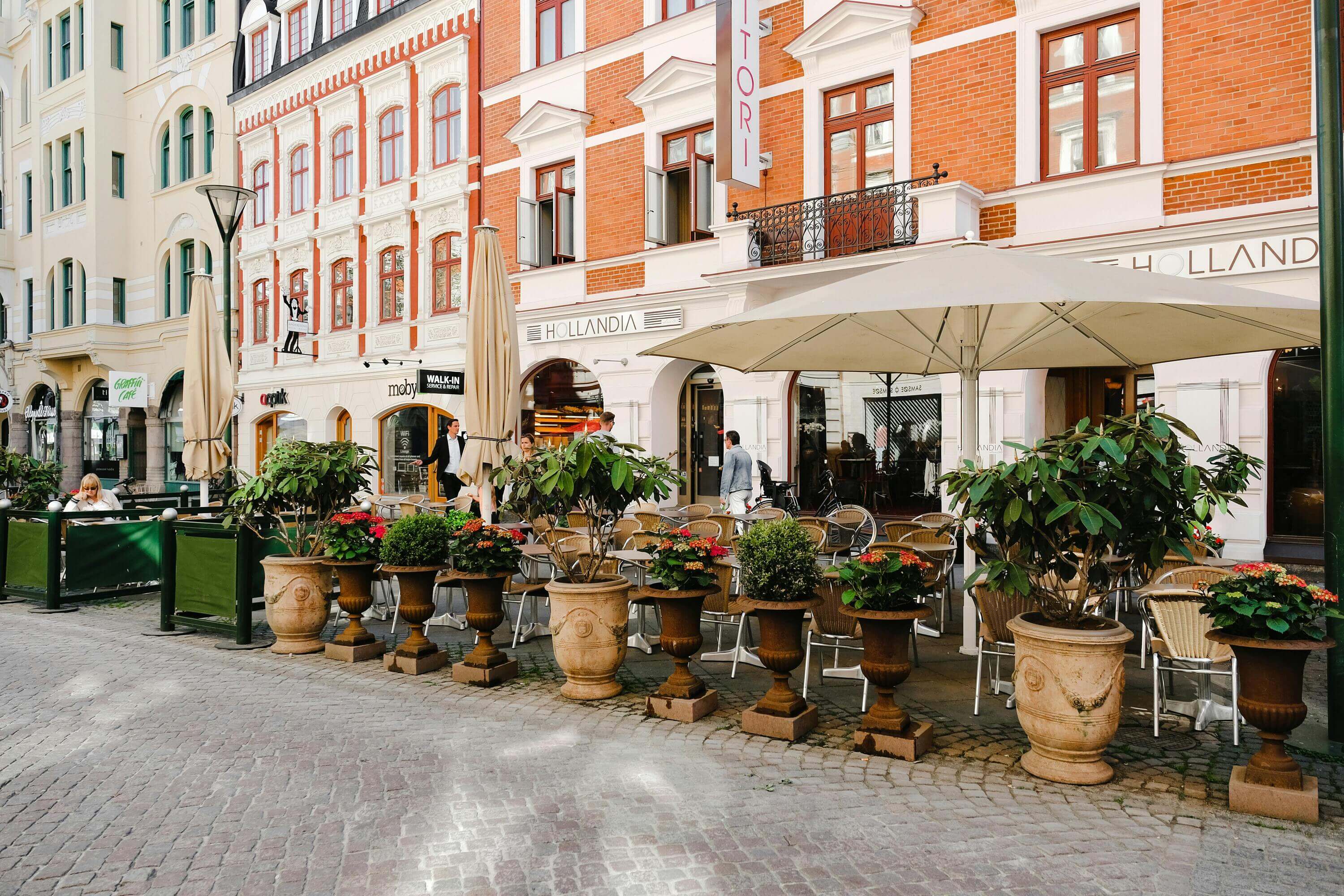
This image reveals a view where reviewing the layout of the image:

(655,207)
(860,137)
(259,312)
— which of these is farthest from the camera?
(259,312)

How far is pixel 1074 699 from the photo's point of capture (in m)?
4.19

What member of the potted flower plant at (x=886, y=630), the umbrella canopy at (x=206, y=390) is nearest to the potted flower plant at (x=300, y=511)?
the umbrella canopy at (x=206, y=390)

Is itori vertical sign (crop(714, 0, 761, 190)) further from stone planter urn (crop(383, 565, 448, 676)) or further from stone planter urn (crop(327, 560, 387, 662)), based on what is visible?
stone planter urn (crop(383, 565, 448, 676))

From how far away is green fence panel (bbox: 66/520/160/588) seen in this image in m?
9.08

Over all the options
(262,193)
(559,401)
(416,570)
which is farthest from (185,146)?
(416,570)

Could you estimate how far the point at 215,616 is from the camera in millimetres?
7840

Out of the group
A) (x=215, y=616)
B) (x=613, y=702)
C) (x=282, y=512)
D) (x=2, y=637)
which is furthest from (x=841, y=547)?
(x=2, y=637)

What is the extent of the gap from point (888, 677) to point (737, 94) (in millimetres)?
9804

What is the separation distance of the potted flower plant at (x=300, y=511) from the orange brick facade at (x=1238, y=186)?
9145 millimetres

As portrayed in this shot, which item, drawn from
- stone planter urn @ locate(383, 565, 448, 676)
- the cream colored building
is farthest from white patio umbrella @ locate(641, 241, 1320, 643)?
the cream colored building

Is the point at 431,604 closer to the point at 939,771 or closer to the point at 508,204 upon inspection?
→ the point at 939,771

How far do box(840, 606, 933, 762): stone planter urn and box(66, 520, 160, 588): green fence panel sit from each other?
8004mm

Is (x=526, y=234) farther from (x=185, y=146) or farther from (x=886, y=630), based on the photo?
(x=185, y=146)

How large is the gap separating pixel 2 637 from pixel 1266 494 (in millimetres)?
12520
